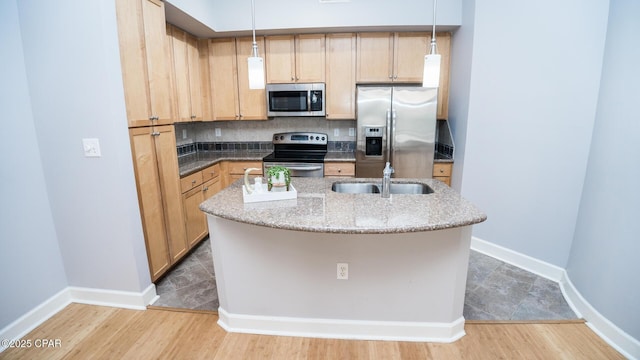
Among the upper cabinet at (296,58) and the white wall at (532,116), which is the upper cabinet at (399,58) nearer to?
the upper cabinet at (296,58)

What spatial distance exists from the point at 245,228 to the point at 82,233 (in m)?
1.39

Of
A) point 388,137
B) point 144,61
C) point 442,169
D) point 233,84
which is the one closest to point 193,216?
point 144,61

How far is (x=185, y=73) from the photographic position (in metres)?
3.45

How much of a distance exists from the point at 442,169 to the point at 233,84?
277 cm

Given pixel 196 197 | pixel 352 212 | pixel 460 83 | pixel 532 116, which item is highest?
pixel 460 83

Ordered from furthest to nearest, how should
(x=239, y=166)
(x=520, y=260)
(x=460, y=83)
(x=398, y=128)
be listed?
(x=239, y=166) → (x=398, y=128) → (x=460, y=83) → (x=520, y=260)

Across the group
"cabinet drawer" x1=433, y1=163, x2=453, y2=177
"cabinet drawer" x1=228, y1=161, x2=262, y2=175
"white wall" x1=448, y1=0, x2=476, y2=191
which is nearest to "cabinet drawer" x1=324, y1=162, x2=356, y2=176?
"cabinet drawer" x1=228, y1=161, x2=262, y2=175

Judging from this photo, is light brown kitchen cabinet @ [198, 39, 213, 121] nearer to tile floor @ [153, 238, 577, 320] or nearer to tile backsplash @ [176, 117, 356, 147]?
tile backsplash @ [176, 117, 356, 147]

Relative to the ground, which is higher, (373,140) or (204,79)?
(204,79)

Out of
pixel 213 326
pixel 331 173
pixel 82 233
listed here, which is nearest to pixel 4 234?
pixel 82 233

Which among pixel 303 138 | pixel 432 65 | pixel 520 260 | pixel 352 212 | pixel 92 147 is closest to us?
pixel 352 212

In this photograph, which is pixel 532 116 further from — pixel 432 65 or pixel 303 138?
pixel 303 138

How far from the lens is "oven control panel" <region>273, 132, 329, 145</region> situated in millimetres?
4152

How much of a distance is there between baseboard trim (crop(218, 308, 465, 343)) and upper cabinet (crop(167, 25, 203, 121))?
215 centimetres
